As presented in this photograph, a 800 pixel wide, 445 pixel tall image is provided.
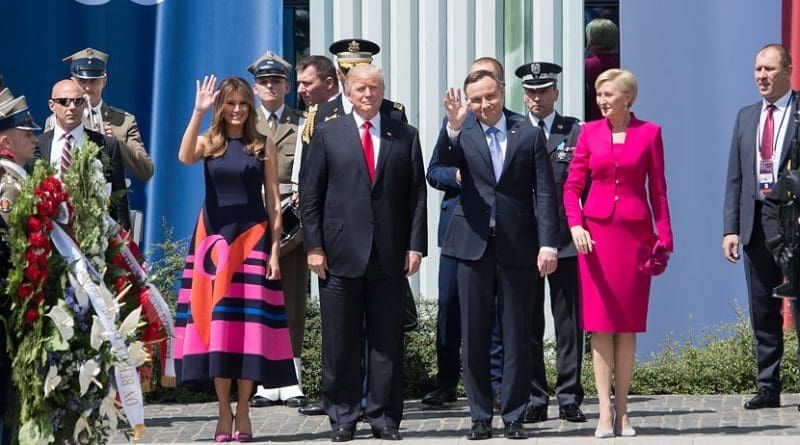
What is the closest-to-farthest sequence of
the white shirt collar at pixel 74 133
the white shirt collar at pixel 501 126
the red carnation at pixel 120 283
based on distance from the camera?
the red carnation at pixel 120 283 → the white shirt collar at pixel 501 126 → the white shirt collar at pixel 74 133

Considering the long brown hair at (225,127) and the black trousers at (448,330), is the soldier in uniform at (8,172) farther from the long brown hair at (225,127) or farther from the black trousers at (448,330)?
the black trousers at (448,330)

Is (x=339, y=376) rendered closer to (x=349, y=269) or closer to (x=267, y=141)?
(x=349, y=269)

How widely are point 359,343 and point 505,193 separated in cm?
119

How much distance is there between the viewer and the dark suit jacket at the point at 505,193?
927 centimetres

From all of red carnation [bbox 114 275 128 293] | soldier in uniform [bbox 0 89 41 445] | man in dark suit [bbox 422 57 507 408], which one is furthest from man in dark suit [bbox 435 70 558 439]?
soldier in uniform [bbox 0 89 41 445]

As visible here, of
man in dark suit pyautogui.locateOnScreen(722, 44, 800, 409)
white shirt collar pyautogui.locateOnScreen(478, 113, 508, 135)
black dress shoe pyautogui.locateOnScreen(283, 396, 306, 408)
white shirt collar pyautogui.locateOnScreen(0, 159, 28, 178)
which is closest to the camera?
white shirt collar pyautogui.locateOnScreen(0, 159, 28, 178)

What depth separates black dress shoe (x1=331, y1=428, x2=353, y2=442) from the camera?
9.23m

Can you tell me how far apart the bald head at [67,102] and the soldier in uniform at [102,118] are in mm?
379

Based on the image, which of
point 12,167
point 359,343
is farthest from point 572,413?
point 12,167

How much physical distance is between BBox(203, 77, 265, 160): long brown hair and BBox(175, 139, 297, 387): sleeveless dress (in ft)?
0.15

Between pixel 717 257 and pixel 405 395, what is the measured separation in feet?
8.02

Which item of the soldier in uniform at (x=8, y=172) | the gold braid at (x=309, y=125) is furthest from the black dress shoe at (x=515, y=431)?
the soldier in uniform at (x=8, y=172)

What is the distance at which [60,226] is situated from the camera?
745 cm

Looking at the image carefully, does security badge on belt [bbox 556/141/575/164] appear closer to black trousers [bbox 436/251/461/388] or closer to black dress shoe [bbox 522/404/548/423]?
black trousers [bbox 436/251/461/388]
